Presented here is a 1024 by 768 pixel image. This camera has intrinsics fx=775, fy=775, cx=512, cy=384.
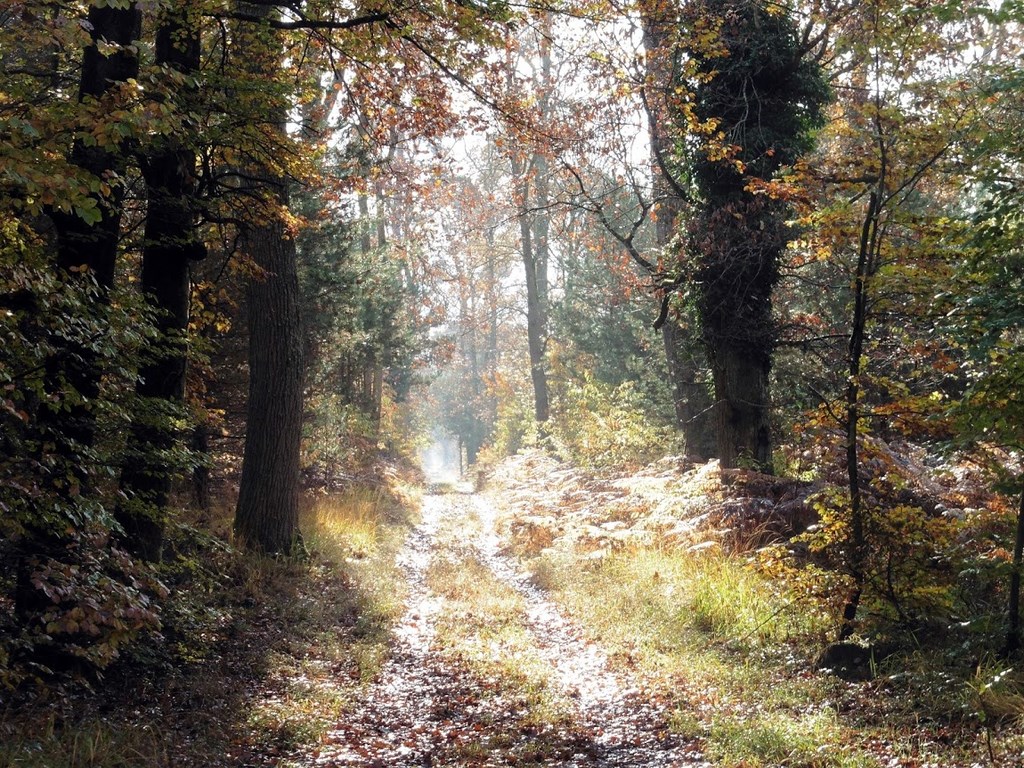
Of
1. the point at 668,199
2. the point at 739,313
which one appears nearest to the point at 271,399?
the point at 739,313

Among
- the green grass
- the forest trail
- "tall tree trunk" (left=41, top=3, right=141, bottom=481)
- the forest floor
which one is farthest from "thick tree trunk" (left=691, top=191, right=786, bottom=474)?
"tall tree trunk" (left=41, top=3, right=141, bottom=481)

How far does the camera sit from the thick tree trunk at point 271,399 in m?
10.7

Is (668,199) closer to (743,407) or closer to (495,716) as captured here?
(743,407)

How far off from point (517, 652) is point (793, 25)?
31.2 feet

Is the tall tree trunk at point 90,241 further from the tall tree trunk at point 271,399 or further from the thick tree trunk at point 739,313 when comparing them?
the thick tree trunk at point 739,313

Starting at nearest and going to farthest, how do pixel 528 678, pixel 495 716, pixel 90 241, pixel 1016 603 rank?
1. pixel 1016 603
2. pixel 90 241
3. pixel 495 716
4. pixel 528 678

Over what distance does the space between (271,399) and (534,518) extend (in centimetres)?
609

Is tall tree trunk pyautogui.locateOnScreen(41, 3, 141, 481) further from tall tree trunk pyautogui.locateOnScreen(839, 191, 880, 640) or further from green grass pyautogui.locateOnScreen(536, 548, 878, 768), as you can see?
tall tree trunk pyautogui.locateOnScreen(839, 191, 880, 640)

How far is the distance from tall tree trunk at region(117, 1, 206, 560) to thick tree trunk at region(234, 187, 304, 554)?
9.32ft

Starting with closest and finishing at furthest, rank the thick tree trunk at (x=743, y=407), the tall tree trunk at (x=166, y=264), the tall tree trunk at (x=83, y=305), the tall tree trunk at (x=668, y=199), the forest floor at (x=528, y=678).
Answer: the tall tree trunk at (x=83, y=305) → the forest floor at (x=528, y=678) → the tall tree trunk at (x=166, y=264) → the tall tree trunk at (x=668, y=199) → the thick tree trunk at (x=743, y=407)

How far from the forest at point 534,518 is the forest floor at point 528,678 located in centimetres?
4

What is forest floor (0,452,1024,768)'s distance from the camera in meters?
5.19

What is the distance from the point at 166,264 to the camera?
25.3 feet

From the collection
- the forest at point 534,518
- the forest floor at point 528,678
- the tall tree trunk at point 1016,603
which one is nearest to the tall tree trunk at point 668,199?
the forest at point 534,518
